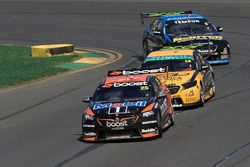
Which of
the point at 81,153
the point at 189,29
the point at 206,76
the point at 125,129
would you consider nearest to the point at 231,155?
the point at 125,129

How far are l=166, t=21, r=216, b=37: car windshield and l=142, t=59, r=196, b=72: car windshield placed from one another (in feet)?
24.8

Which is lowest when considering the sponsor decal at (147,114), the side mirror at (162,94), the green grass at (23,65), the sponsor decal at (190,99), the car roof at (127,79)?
the green grass at (23,65)

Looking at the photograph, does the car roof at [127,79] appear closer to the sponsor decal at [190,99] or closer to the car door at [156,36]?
the sponsor decal at [190,99]

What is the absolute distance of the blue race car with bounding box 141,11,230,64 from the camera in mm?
27438

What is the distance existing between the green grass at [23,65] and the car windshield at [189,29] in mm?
4184

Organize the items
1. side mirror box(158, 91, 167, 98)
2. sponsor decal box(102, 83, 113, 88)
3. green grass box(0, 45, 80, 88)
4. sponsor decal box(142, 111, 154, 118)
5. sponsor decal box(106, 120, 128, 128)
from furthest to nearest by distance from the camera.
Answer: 1. green grass box(0, 45, 80, 88)
2. sponsor decal box(102, 83, 113, 88)
3. side mirror box(158, 91, 167, 98)
4. sponsor decal box(142, 111, 154, 118)
5. sponsor decal box(106, 120, 128, 128)

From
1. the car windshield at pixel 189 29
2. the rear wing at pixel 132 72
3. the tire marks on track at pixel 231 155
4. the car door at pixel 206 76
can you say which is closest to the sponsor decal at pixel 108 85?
the rear wing at pixel 132 72

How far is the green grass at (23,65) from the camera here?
26.3 metres

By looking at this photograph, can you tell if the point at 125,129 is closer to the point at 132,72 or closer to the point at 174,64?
the point at 132,72

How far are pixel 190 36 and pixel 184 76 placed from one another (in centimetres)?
836

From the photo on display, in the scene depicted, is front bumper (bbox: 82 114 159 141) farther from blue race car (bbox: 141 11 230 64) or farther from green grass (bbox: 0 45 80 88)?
blue race car (bbox: 141 11 230 64)

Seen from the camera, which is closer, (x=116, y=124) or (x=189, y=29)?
(x=116, y=124)

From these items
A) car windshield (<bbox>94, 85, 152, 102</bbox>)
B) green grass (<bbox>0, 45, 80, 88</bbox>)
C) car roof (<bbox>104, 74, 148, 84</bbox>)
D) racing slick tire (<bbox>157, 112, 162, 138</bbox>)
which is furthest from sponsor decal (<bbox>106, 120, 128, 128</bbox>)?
green grass (<bbox>0, 45, 80, 88</bbox>)

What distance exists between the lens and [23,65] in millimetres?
30000
